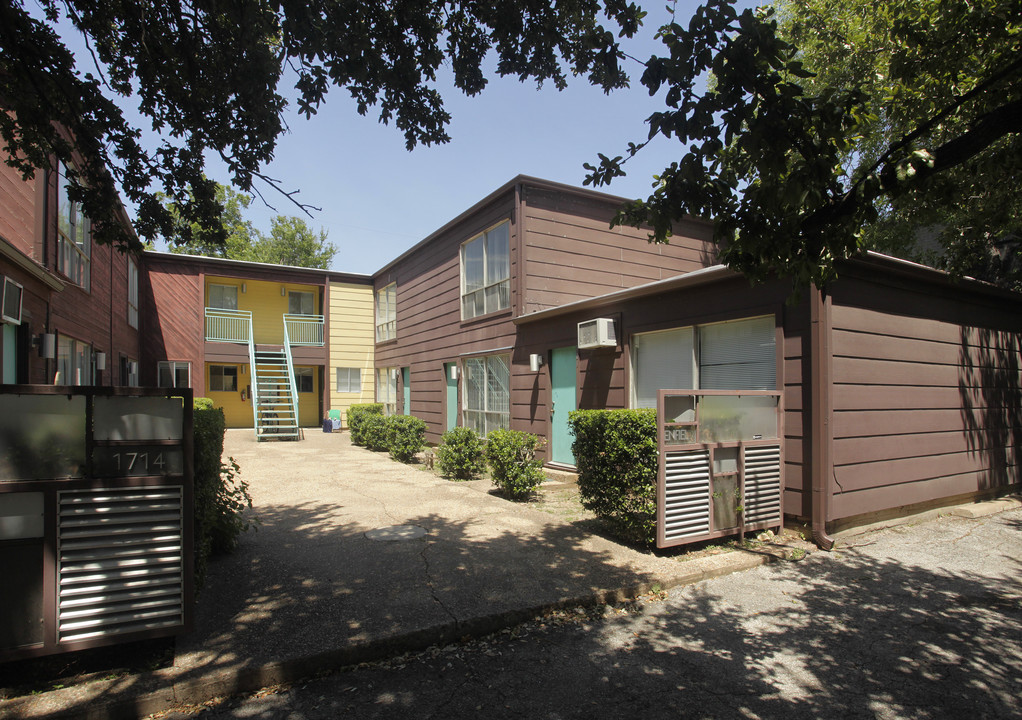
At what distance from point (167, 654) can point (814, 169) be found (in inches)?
176

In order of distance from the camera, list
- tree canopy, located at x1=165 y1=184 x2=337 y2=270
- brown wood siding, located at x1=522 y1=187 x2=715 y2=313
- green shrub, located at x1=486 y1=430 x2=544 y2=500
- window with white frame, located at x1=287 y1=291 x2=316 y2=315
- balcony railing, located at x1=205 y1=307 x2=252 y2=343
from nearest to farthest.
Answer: green shrub, located at x1=486 y1=430 x2=544 y2=500, brown wood siding, located at x1=522 y1=187 x2=715 y2=313, balcony railing, located at x1=205 y1=307 x2=252 y2=343, window with white frame, located at x1=287 y1=291 x2=316 y2=315, tree canopy, located at x1=165 y1=184 x2=337 y2=270

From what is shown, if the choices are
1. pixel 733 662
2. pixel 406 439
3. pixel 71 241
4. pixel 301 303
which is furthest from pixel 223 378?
pixel 733 662

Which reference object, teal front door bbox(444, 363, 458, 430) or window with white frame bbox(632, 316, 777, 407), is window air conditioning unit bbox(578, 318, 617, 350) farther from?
teal front door bbox(444, 363, 458, 430)

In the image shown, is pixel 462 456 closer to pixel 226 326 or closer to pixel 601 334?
pixel 601 334

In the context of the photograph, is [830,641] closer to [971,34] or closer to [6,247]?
[971,34]

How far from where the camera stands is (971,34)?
5301 millimetres

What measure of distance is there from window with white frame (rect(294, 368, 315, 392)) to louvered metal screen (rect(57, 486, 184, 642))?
19.9 m

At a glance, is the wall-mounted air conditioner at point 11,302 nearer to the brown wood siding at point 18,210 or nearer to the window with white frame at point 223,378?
the brown wood siding at point 18,210

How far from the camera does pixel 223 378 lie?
21.4 m

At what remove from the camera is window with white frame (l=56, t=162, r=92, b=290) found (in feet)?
29.4

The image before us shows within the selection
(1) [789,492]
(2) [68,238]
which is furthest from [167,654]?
(2) [68,238]

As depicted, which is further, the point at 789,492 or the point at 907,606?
→ the point at 789,492

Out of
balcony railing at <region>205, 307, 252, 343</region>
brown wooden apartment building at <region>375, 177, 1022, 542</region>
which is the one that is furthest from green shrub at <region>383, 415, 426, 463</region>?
balcony railing at <region>205, 307, 252, 343</region>

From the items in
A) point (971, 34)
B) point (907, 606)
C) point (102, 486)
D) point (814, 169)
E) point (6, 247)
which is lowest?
point (907, 606)
